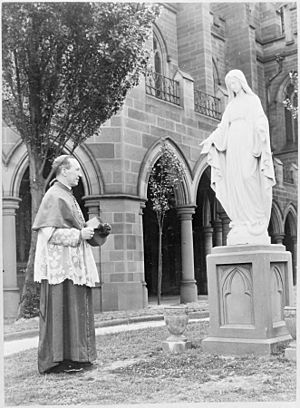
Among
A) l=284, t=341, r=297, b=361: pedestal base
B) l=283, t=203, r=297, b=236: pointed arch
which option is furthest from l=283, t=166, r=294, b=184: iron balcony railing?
l=284, t=341, r=297, b=361: pedestal base

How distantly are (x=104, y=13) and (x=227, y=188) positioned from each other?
5.10 m

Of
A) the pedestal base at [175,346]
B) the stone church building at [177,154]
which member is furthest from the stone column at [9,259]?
the pedestal base at [175,346]

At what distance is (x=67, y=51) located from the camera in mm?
10742

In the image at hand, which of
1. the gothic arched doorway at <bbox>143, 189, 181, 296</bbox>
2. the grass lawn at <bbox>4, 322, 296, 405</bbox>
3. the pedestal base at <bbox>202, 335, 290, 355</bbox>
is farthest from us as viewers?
the gothic arched doorway at <bbox>143, 189, 181, 296</bbox>

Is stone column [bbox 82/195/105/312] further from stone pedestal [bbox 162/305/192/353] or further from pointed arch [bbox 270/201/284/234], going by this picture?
pointed arch [bbox 270/201/284/234]

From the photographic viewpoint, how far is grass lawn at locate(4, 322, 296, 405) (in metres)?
5.01

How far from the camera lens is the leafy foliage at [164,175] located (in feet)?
50.4

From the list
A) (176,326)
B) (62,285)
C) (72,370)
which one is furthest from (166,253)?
(62,285)

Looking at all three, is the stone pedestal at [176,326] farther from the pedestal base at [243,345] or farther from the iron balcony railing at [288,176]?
the iron balcony railing at [288,176]

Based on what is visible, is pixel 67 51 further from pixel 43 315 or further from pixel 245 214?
pixel 43 315

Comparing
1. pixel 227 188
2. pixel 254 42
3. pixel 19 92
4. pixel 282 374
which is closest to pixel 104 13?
pixel 19 92

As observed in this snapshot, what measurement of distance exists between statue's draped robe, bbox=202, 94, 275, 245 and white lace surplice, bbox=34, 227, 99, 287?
6.59 feet

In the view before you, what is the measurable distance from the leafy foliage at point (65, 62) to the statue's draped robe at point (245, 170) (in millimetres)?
4458

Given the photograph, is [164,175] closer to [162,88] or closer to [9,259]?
[162,88]
